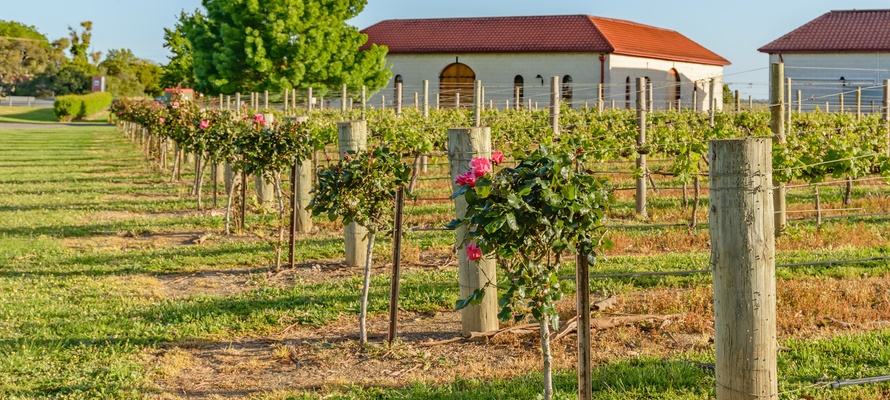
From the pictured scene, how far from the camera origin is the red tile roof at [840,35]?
43656mm

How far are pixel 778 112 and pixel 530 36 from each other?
37585 millimetres

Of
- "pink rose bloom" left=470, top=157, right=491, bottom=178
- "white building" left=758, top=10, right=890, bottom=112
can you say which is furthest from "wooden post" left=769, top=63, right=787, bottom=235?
"white building" left=758, top=10, right=890, bottom=112

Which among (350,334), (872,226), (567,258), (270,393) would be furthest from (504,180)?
(872,226)

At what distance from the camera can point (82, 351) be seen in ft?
23.0

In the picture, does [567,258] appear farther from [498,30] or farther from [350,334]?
[498,30]

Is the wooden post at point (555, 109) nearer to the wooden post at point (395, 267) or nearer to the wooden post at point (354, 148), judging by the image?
the wooden post at point (354, 148)

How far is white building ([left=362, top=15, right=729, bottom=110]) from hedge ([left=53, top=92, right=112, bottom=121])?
24.1 m

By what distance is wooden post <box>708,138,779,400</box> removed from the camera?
4719mm

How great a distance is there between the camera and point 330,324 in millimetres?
7844

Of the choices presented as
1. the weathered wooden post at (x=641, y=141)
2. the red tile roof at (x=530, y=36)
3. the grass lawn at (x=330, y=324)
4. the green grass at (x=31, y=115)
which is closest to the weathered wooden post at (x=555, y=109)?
the weathered wooden post at (x=641, y=141)

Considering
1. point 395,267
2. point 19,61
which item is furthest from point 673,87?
point 19,61

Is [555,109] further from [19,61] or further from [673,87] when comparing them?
[19,61]

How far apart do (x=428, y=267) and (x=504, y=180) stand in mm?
5369

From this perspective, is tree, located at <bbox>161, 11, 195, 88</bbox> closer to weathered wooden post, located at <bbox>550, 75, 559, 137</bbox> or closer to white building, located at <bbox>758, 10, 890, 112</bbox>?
white building, located at <bbox>758, 10, 890, 112</bbox>
